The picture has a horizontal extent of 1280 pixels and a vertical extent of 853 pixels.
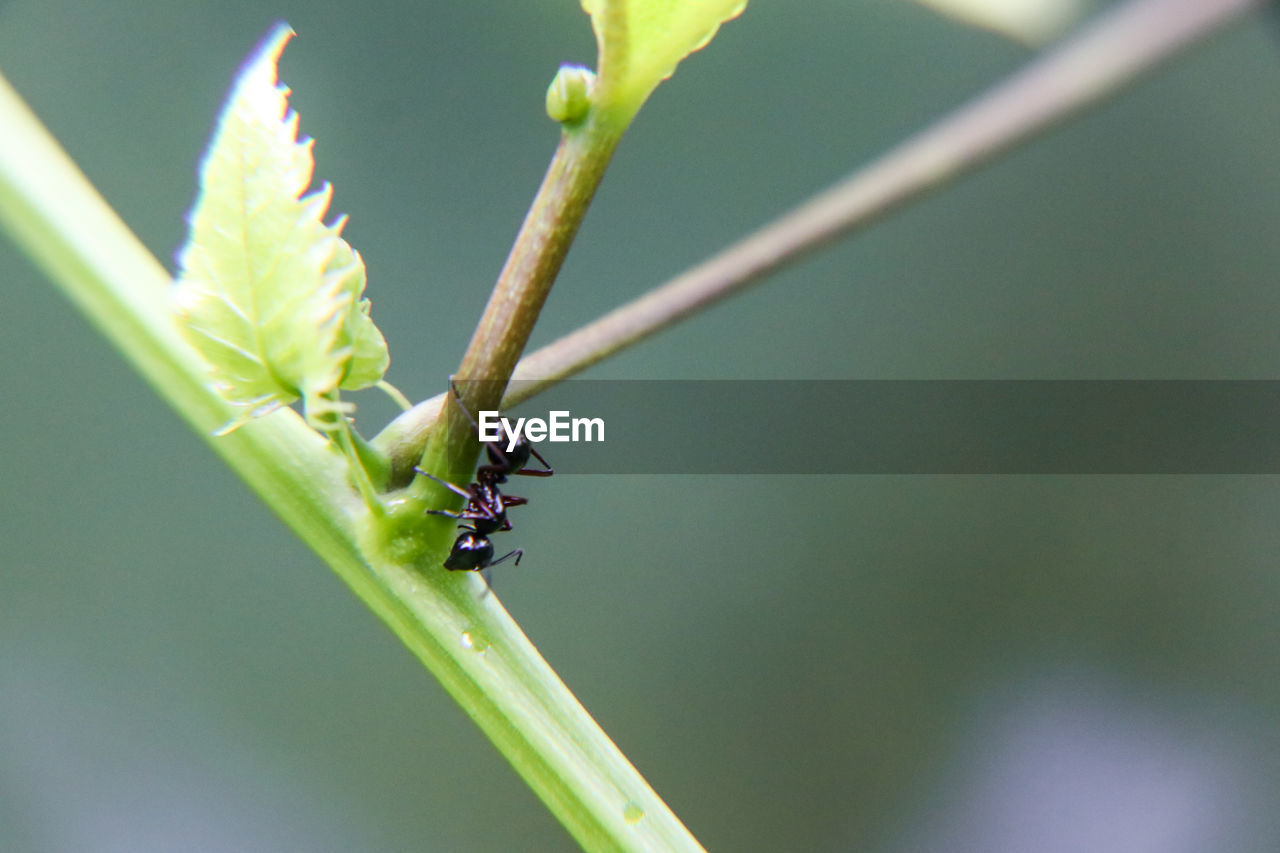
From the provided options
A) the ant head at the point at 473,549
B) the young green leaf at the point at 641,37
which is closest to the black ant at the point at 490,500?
the ant head at the point at 473,549

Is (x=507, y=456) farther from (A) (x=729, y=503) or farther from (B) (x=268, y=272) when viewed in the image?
(A) (x=729, y=503)

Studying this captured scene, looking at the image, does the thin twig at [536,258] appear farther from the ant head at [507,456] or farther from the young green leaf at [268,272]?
the ant head at [507,456]

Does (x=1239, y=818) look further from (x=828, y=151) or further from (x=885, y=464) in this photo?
(x=828, y=151)

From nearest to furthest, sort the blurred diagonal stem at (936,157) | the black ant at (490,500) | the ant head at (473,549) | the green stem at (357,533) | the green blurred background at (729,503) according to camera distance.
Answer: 1. the blurred diagonal stem at (936,157)
2. the green stem at (357,533)
3. the ant head at (473,549)
4. the black ant at (490,500)
5. the green blurred background at (729,503)

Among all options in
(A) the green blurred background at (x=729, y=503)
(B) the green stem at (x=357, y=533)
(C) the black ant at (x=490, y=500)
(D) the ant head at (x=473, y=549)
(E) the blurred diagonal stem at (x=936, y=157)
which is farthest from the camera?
(A) the green blurred background at (x=729, y=503)

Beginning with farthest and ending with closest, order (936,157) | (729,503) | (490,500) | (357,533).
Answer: (729,503) < (490,500) < (357,533) < (936,157)

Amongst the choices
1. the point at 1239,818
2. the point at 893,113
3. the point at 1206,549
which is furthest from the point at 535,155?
the point at 1239,818

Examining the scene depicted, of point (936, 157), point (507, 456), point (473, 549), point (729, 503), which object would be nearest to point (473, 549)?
point (473, 549)
